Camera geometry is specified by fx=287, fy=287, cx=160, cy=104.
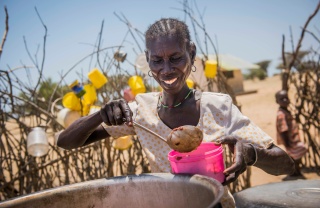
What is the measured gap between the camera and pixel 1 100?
10.1 feet

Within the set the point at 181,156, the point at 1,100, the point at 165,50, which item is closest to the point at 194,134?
the point at 181,156

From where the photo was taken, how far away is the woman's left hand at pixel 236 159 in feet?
3.33

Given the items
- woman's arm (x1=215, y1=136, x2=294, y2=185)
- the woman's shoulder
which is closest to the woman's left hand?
woman's arm (x1=215, y1=136, x2=294, y2=185)

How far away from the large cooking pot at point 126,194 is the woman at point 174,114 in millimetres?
286

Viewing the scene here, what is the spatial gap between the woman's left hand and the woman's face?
46 centimetres

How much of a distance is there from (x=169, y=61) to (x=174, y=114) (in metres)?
0.30

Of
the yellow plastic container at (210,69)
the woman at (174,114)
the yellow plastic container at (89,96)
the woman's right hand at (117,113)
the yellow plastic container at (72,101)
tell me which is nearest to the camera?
the woman's right hand at (117,113)

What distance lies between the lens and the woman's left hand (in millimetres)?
1014

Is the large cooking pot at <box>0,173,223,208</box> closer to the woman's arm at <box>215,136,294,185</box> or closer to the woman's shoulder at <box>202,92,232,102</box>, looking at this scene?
the woman's arm at <box>215,136,294,185</box>

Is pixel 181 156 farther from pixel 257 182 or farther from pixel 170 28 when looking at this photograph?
pixel 257 182

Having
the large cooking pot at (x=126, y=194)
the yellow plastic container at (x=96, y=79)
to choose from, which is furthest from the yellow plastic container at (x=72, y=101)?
the large cooking pot at (x=126, y=194)

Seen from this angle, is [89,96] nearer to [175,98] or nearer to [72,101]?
[72,101]

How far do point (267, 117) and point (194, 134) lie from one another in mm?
11239

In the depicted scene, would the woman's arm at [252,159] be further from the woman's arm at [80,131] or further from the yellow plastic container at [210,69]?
the yellow plastic container at [210,69]
